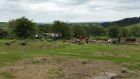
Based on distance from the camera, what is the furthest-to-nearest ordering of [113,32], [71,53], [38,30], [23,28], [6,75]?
[113,32]
[38,30]
[23,28]
[71,53]
[6,75]

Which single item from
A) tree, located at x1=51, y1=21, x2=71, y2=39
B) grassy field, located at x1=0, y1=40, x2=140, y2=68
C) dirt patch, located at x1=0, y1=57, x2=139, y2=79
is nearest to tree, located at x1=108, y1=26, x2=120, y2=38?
tree, located at x1=51, y1=21, x2=71, y2=39

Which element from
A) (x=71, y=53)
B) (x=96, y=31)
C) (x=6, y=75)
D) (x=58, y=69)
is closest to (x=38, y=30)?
(x=96, y=31)

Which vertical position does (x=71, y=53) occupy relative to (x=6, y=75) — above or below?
above

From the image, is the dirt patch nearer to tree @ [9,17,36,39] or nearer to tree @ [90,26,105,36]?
tree @ [9,17,36,39]

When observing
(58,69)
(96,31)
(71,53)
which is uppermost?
(96,31)

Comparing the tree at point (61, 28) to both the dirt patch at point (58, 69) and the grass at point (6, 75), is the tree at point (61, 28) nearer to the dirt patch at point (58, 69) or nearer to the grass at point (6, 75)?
the dirt patch at point (58, 69)

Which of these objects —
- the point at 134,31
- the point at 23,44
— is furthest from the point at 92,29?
the point at 23,44

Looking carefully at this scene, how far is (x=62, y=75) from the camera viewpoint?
90.1ft

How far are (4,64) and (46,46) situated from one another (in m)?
22.4

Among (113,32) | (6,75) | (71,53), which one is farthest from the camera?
(113,32)

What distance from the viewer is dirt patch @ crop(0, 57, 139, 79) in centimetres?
2730

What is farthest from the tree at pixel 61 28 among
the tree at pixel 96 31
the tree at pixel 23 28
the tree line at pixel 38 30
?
the tree at pixel 96 31

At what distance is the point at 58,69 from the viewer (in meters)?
30.2

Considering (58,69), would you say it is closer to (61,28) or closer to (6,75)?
(6,75)
